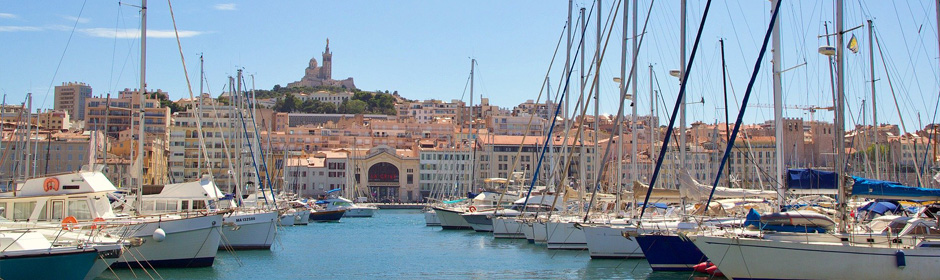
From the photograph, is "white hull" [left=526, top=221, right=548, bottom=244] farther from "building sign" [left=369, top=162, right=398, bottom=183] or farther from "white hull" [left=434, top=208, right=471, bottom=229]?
"building sign" [left=369, top=162, right=398, bottom=183]

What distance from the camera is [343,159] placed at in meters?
125

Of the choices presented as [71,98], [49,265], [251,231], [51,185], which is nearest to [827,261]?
[49,265]

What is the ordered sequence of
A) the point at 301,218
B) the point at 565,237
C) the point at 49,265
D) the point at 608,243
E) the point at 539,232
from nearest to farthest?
1. the point at 49,265
2. the point at 608,243
3. the point at 565,237
4. the point at 539,232
5. the point at 301,218

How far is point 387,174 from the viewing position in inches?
4867

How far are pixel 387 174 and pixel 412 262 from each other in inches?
3430

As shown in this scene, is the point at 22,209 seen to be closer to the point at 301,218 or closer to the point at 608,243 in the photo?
the point at 608,243

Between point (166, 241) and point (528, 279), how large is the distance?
1047 centimetres

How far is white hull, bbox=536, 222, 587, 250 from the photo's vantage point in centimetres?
3691

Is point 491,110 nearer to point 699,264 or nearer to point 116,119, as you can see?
point 116,119

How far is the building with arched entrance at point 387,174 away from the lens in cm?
12244

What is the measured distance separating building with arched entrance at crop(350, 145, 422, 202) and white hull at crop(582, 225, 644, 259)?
90.2 m

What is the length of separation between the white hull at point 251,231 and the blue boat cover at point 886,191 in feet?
71.5

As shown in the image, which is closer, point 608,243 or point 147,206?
point 608,243

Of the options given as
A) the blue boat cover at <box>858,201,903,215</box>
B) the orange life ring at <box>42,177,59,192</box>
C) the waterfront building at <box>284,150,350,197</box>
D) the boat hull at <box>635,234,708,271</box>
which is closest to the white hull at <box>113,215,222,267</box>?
the orange life ring at <box>42,177,59,192</box>
